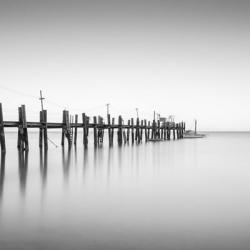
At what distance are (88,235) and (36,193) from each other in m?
3.46

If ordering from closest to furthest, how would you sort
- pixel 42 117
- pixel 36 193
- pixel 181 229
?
pixel 181 229 → pixel 36 193 → pixel 42 117

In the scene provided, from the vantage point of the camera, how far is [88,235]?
162 inches

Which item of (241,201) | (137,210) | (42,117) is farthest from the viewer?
(42,117)

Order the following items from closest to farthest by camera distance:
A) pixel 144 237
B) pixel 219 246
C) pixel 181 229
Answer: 1. pixel 219 246
2. pixel 144 237
3. pixel 181 229

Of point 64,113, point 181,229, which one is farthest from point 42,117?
point 181,229

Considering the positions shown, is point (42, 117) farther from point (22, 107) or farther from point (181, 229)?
point (181, 229)

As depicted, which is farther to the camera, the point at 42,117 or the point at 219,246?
the point at 42,117

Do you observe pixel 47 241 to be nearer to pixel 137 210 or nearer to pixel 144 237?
pixel 144 237

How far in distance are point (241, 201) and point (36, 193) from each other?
4248 millimetres

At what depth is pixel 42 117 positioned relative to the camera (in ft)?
67.6

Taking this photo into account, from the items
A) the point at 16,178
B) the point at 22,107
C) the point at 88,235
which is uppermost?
the point at 22,107

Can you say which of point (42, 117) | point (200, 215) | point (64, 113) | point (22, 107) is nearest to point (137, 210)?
point (200, 215)

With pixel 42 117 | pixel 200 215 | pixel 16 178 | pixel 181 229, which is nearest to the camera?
pixel 181 229

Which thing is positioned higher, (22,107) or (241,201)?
(22,107)
